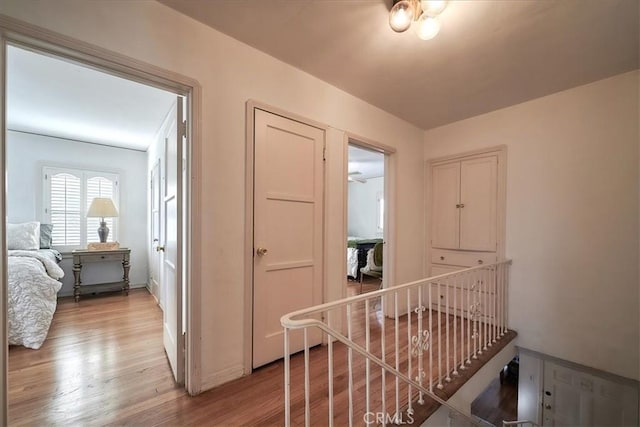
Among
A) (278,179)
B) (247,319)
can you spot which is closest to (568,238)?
(278,179)

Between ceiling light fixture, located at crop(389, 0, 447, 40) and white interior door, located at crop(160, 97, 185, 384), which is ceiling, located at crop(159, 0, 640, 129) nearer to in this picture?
ceiling light fixture, located at crop(389, 0, 447, 40)

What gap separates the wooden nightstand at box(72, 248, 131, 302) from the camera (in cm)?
380

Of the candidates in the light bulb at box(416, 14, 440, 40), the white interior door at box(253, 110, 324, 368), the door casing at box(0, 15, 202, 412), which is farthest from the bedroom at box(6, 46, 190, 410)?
the light bulb at box(416, 14, 440, 40)

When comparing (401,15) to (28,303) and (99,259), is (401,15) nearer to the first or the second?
(28,303)

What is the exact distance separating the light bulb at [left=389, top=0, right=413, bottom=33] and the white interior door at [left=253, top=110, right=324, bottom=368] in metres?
1.01

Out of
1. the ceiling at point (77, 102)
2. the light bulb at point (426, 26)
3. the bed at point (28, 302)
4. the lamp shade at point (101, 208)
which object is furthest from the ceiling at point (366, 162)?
the bed at point (28, 302)

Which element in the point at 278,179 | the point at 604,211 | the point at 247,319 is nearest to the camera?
the point at 247,319

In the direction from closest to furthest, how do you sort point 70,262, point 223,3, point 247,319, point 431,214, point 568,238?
point 223,3
point 247,319
point 568,238
point 431,214
point 70,262

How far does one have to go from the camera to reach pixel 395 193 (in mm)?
3168

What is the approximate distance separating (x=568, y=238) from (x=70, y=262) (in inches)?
249

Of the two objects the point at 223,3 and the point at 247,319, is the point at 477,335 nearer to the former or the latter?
the point at 247,319

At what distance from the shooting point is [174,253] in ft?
6.51

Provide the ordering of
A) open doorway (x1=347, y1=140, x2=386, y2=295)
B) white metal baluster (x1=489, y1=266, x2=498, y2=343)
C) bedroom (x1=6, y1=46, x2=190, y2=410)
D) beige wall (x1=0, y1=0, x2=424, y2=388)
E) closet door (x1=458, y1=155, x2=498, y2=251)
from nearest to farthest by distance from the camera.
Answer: beige wall (x1=0, y1=0, x2=424, y2=388) < bedroom (x1=6, y1=46, x2=190, y2=410) < white metal baluster (x1=489, y1=266, x2=498, y2=343) < closet door (x1=458, y1=155, x2=498, y2=251) < open doorway (x1=347, y1=140, x2=386, y2=295)

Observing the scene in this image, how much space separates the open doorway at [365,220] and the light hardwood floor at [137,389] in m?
1.99
